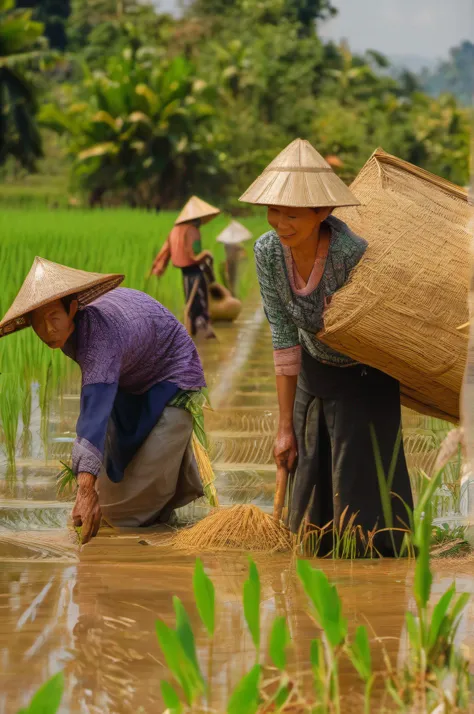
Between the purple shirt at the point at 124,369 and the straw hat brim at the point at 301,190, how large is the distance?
0.71 m

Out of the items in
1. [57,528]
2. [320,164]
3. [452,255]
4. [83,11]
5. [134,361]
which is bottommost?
[57,528]

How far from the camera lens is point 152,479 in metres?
4.59

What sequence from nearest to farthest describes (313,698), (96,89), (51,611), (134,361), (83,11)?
1. (313,698)
2. (51,611)
3. (134,361)
4. (96,89)
5. (83,11)

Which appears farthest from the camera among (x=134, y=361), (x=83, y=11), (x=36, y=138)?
(x=83, y=11)

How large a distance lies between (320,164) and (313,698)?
1780mm

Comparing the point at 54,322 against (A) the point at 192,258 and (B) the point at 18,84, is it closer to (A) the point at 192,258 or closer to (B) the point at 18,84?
(A) the point at 192,258

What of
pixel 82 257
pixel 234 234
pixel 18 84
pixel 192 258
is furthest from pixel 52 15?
pixel 192 258

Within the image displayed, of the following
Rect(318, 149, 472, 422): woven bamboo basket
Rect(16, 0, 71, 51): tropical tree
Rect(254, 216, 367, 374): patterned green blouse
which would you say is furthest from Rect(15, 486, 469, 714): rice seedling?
Rect(16, 0, 71, 51): tropical tree

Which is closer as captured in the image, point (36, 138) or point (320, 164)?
point (320, 164)

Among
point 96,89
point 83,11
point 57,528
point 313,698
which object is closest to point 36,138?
point 96,89

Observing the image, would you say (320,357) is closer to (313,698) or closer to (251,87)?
(313,698)

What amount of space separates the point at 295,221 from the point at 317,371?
0.57 meters

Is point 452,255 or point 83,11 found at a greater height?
point 83,11

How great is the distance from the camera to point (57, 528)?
176 inches
